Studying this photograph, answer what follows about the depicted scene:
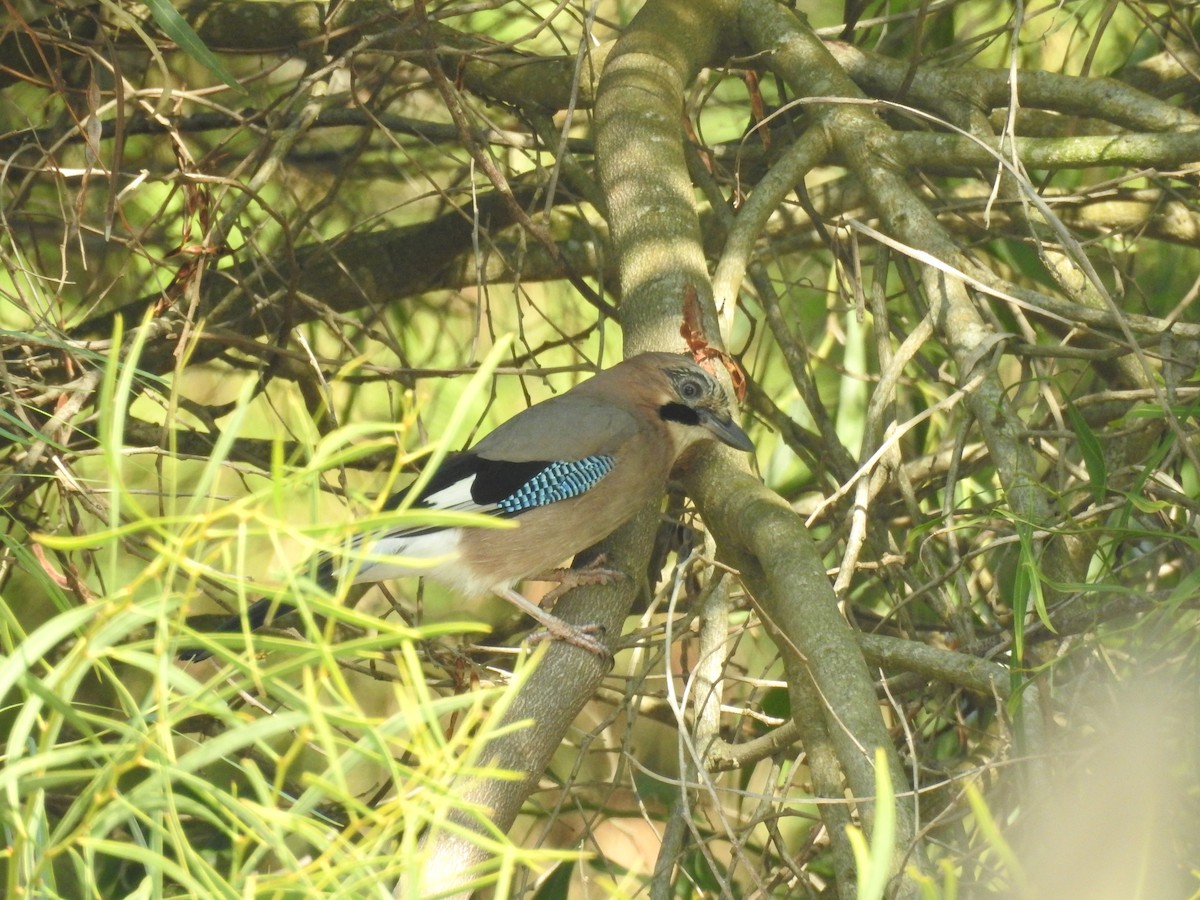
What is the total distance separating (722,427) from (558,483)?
387 mm

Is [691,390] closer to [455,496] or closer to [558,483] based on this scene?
[558,483]

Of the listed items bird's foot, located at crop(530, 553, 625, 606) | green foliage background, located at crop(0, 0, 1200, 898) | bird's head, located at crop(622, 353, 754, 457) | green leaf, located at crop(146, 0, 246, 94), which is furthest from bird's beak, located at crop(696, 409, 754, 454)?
green leaf, located at crop(146, 0, 246, 94)

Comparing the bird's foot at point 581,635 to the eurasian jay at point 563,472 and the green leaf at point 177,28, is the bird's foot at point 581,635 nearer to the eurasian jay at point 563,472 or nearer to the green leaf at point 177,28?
the eurasian jay at point 563,472

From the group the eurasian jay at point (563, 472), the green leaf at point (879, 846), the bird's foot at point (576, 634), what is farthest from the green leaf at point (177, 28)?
the green leaf at point (879, 846)

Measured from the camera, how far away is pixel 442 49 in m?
2.53

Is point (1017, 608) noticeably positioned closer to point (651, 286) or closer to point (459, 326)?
point (651, 286)

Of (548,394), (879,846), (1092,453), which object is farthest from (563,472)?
(879,846)

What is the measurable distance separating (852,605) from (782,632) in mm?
1265

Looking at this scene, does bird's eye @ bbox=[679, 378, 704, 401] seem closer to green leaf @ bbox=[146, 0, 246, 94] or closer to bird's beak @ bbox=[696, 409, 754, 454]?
bird's beak @ bbox=[696, 409, 754, 454]

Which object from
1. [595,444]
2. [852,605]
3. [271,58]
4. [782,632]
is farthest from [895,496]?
[271,58]

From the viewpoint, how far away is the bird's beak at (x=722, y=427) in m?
2.59

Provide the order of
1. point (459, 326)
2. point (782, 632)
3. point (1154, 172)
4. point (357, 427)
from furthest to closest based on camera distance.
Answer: point (459, 326)
point (1154, 172)
point (782, 632)
point (357, 427)

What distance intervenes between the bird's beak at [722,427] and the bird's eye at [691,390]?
0.03 meters

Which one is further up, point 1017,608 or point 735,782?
point 1017,608
